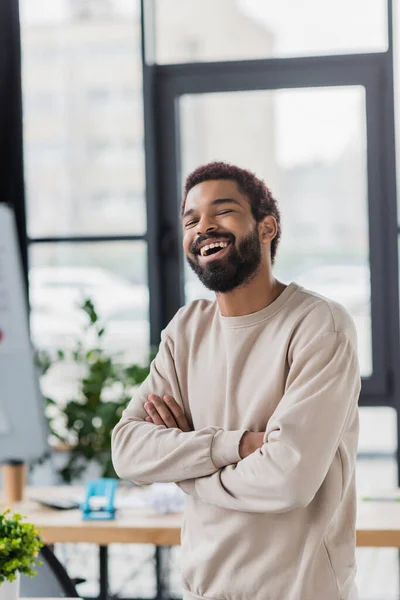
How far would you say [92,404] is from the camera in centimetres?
374

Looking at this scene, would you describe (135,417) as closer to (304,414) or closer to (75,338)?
(304,414)

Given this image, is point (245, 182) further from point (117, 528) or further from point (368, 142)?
point (368, 142)

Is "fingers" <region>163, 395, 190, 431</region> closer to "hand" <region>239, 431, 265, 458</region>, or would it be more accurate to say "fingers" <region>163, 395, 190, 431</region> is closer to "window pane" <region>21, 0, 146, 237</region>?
"hand" <region>239, 431, 265, 458</region>

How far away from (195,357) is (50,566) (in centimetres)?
73

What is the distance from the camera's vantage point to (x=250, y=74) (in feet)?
13.2

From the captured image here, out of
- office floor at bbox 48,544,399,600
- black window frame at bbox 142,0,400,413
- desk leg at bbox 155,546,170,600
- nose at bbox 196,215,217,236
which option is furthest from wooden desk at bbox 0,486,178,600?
nose at bbox 196,215,217,236

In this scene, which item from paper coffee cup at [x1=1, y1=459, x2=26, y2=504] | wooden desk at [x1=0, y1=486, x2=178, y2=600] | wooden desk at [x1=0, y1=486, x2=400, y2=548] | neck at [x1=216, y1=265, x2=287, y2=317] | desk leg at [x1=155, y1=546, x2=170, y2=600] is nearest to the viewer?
neck at [x1=216, y1=265, x2=287, y2=317]

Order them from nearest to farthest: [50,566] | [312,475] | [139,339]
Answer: [312,475] → [50,566] → [139,339]

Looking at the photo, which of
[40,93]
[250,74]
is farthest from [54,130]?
[250,74]

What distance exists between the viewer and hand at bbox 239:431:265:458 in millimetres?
1897

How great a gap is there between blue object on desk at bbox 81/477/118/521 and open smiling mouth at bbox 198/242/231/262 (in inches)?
55.2

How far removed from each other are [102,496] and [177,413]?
1196 mm

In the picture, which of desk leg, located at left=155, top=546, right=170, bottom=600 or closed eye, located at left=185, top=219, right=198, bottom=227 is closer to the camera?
closed eye, located at left=185, top=219, right=198, bottom=227

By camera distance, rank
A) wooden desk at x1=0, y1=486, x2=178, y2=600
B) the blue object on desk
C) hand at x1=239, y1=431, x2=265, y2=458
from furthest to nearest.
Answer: the blue object on desk < wooden desk at x1=0, y1=486, x2=178, y2=600 < hand at x1=239, y1=431, x2=265, y2=458
